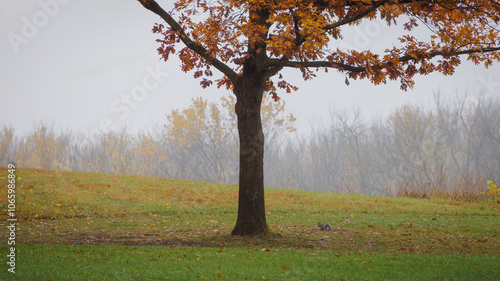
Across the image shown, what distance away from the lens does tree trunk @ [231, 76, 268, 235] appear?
802 cm

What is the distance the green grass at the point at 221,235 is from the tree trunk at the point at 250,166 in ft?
1.29

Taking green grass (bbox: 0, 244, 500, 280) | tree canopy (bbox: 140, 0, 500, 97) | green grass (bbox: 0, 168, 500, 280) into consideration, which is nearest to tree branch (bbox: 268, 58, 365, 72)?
tree canopy (bbox: 140, 0, 500, 97)

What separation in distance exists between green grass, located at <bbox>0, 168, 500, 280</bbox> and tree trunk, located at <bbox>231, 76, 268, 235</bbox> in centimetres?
39

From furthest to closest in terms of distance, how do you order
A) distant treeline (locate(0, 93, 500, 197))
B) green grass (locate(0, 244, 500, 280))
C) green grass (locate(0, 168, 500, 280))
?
distant treeline (locate(0, 93, 500, 197)) → green grass (locate(0, 168, 500, 280)) → green grass (locate(0, 244, 500, 280))

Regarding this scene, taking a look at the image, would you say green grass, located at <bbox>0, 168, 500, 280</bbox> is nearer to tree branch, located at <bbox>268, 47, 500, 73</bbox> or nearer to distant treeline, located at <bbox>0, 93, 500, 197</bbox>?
tree branch, located at <bbox>268, 47, 500, 73</bbox>

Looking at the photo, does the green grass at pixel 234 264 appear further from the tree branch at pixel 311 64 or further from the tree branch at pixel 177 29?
the tree branch at pixel 177 29

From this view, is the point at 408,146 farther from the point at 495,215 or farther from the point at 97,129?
the point at 97,129

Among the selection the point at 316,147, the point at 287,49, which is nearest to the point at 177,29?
the point at 287,49

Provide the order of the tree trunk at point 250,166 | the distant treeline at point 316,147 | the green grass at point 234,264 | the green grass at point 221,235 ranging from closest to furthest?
the green grass at point 234,264
the green grass at point 221,235
the tree trunk at point 250,166
the distant treeline at point 316,147

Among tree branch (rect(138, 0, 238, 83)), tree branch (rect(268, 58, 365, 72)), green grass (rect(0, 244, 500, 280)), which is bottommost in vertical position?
green grass (rect(0, 244, 500, 280))

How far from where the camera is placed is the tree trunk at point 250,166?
316 inches

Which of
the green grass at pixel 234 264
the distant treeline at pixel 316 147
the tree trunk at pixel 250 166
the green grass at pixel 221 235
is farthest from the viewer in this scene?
the distant treeline at pixel 316 147

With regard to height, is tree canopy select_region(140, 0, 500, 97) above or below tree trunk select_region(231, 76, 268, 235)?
above

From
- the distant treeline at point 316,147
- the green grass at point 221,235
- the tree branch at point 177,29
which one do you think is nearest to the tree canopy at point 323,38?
the tree branch at point 177,29
